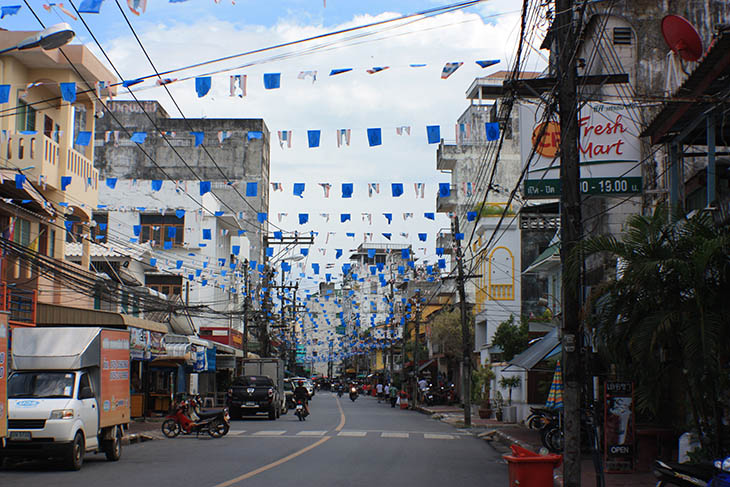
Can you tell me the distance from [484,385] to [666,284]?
33.3 m

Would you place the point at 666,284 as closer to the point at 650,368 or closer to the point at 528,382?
the point at 650,368

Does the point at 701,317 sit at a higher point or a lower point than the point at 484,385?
higher

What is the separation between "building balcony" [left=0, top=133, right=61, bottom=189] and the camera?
2600cm

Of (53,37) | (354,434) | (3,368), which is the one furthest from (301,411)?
(53,37)

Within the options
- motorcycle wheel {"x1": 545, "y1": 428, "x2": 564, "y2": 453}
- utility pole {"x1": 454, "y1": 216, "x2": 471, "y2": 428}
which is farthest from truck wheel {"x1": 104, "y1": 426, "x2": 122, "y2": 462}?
utility pole {"x1": 454, "y1": 216, "x2": 471, "y2": 428}

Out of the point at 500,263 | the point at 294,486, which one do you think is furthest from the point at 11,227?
the point at 500,263

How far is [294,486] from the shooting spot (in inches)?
554

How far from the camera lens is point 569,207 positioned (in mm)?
Result: 14016

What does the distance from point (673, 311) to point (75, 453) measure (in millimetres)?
11577

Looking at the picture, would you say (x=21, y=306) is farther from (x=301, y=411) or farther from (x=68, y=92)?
→ (x=301, y=411)

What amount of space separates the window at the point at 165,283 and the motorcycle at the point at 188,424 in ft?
82.6

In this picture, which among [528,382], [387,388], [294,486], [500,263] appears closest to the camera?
[294,486]

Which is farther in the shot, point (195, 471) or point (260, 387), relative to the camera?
point (260, 387)

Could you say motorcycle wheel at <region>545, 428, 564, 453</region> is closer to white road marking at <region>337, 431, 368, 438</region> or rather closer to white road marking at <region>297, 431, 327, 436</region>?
white road marking at <region>337, 431, 368, 438</region>
